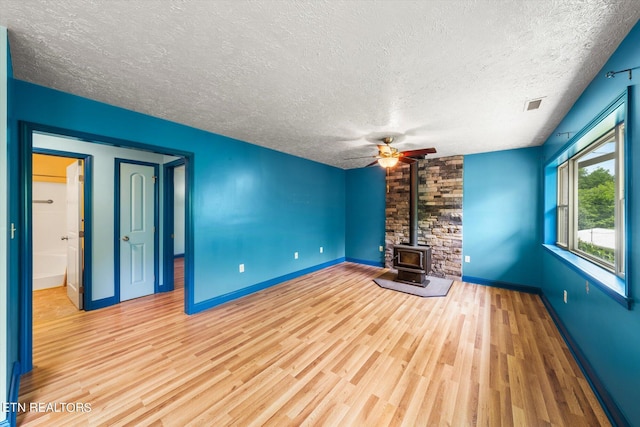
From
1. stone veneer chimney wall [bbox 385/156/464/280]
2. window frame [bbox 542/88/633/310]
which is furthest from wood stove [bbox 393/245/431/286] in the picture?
window frame [bbox 542/88/633/310]

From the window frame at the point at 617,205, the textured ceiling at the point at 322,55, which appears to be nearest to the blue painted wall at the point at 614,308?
the window frame at the point at 617,205

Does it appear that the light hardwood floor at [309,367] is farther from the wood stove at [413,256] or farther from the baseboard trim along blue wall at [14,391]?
the wood stove at [413,256]

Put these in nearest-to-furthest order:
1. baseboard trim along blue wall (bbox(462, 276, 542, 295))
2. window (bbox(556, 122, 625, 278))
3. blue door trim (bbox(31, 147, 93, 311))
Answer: window (bbox(556, 122, 625, 278)), blue door trim (bbox(31, 147, 93, 311)), baseboard trim along blue wall (bbox(462, 276, 542, 295))

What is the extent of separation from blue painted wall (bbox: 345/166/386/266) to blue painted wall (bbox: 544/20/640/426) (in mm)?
3262

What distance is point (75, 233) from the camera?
317cm

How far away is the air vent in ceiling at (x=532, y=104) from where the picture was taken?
2.20 meters

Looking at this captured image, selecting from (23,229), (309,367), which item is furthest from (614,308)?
(23,229)

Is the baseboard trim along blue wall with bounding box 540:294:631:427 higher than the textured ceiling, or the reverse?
the textured ceiling

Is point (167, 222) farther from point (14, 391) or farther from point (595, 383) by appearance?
point (595, 383)

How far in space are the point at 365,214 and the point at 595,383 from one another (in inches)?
168

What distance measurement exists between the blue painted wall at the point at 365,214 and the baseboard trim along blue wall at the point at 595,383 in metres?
3.25

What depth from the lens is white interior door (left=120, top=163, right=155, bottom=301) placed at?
3.38 meters

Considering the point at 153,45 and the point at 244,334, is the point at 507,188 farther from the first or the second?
the point at 153,45

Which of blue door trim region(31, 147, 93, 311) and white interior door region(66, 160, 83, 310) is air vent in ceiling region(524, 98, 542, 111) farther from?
white interior door region(66, 160, 83, 310)
